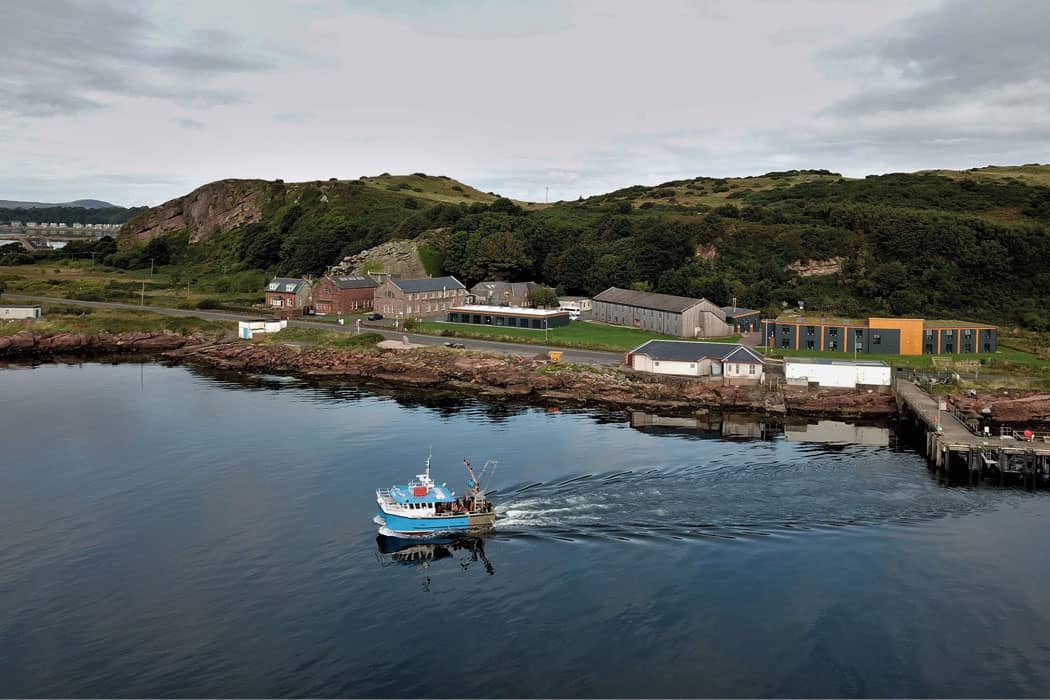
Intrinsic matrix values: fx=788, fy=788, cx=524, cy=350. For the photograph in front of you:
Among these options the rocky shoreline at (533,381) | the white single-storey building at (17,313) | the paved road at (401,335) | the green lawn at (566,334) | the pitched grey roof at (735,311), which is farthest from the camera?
the white single-storey building at (17,313)

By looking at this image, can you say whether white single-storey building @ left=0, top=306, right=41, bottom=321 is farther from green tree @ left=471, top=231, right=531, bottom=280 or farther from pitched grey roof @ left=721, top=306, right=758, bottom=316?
pitched grey roof @ left=721, top=306, right=758, bottom=316

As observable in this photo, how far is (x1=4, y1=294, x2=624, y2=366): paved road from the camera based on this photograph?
3666 inches

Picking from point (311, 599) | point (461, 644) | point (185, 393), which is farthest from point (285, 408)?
point (461, 644)

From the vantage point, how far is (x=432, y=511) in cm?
4759

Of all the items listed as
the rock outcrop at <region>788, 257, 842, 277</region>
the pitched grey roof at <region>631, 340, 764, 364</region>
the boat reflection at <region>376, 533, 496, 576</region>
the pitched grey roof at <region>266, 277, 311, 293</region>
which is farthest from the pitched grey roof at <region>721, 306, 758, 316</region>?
the boat reflection at <region>376, 533, 496, 576</region>

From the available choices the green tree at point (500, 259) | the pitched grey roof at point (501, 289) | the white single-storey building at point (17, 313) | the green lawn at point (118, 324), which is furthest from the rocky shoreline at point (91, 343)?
the green tree at point (500, 259)

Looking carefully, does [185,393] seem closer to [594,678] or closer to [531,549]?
[531,549]

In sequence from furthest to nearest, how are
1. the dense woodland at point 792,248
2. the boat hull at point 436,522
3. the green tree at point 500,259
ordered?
the green tree at point 500,259, the dense woodland at point 792,248, the boat hull at point 436,522

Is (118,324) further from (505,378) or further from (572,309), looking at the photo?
(572,309)

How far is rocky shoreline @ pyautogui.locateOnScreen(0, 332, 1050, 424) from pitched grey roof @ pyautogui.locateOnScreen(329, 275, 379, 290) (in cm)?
2402

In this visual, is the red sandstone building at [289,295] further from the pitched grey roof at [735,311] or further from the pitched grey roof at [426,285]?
the pitched grey roof at [735,311]

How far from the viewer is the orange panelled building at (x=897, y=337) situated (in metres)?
92.6

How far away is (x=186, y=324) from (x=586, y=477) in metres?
84.7

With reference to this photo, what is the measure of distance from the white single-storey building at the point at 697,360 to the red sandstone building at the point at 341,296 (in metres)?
58.4
